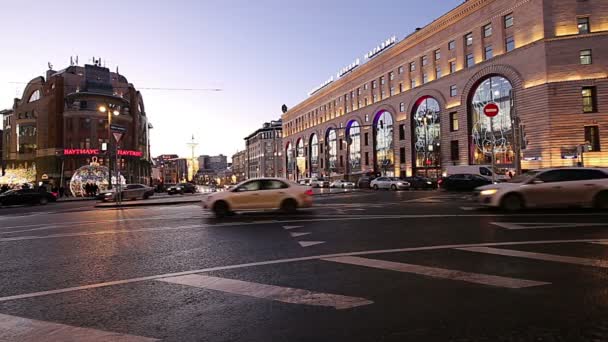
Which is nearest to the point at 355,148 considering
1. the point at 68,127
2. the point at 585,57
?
the point at 585,57

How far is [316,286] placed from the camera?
4949mm

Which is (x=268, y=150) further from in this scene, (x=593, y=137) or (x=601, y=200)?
(x=601, y=200)

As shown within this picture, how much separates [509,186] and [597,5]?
126 feet

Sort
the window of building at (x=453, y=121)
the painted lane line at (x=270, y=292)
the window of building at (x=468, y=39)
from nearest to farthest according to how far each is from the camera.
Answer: the painted lane line at (x=270, y=292) → the window of building at (x=468, y=39) → the window of building at (x=453, y=121)

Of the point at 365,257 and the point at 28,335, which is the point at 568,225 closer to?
the point at 365,257

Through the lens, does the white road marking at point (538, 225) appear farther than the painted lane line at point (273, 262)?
Yes

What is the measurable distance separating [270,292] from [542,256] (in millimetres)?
4644

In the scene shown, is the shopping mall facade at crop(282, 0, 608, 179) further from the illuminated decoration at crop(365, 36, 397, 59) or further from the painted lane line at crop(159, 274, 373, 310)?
the painted lane line at crop(159, 274, 373, 310)

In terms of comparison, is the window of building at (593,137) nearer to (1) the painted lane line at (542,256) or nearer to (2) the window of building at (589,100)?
(2) the window of building at (589,100)

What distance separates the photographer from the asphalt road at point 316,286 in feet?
11.8

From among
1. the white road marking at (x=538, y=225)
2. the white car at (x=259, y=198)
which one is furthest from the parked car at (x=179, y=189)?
the white road marking at (x=538, y=225)

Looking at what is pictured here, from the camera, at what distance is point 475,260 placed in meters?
6.15

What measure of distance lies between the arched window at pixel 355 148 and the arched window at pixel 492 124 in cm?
3020

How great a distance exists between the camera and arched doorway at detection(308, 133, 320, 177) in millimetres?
99250
